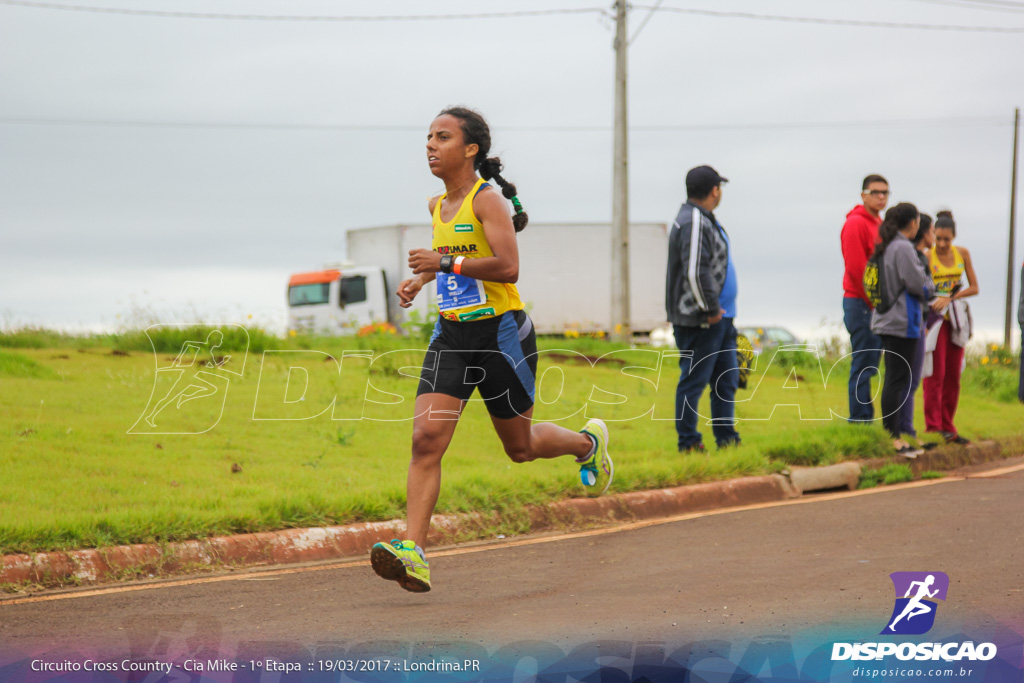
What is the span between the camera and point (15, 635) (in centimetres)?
448

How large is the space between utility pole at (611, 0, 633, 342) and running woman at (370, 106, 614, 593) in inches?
610

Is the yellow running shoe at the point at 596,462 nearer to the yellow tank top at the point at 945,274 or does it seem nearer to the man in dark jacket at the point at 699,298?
the man in dark jacket at the point at 699,298

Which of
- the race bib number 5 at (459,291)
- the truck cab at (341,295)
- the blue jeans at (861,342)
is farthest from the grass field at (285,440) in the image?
the truck cab at (341,295)

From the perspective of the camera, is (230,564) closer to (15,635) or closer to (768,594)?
(15,635)

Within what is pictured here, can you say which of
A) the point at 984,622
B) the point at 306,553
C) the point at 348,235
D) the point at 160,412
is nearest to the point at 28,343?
the point at 160,412

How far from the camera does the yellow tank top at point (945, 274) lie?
10445mm

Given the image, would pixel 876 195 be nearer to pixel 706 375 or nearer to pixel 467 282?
pixel 706 375

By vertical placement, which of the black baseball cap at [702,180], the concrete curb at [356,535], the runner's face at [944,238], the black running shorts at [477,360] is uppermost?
the black baseball cap at [702,180]

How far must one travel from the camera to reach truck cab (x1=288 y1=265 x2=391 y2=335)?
3041 cm

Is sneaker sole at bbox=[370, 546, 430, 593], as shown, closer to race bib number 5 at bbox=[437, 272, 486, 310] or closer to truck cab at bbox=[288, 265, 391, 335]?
race bib number 5 at bbox=[437, 272, 486, 310]

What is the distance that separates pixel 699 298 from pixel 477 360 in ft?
14.0

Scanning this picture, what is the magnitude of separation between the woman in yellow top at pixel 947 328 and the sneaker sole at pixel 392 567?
7319mm

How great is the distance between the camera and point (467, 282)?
15.9 feet

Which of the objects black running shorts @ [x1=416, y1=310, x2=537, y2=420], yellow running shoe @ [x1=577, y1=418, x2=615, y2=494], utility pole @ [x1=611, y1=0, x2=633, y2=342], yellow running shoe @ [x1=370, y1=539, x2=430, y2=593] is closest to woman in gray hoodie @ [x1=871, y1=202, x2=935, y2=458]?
yellow running shoe @ [x1=577, y1=418, x2=615, y2=494]
